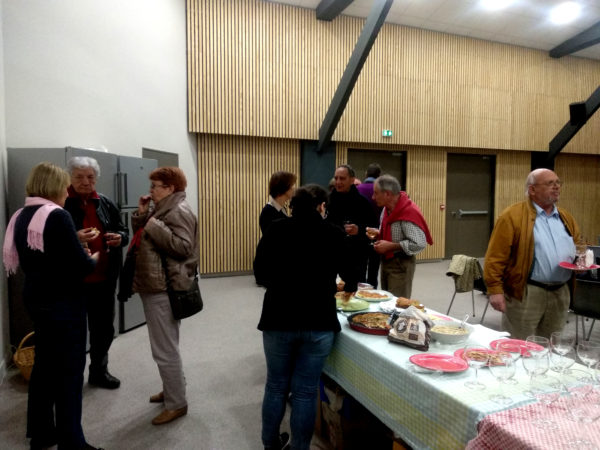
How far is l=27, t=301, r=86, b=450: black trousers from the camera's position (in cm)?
228

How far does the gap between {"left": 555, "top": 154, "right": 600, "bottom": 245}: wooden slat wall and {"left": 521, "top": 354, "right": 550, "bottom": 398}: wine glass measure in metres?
10.8

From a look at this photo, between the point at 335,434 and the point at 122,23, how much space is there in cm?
558

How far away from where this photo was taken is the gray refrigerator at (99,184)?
12.8 ft

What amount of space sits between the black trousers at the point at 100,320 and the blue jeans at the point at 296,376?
1785mm

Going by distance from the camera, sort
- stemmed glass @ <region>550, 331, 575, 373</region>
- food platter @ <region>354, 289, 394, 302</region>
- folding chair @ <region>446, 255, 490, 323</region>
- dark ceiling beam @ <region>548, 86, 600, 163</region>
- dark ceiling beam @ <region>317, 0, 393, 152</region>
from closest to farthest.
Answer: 1. stemmed glass @ <region>550, 331, 575, 373</region>
2. food platter @ <region>354, 289, 394, 302</region>
3. folding chair @ <region>446, 255, 490, 323</region>
4. dark ceiling beam @ <region>317, 0, 393, 152</region>
5. dark ceiling beam @ <region>548, 86, 600, 163</region>

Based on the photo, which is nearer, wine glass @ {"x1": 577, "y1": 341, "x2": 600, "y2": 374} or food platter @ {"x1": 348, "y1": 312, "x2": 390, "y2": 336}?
wine glass @ {"x1": 577, "y1": 341, "x2": 600, "y2": 374}

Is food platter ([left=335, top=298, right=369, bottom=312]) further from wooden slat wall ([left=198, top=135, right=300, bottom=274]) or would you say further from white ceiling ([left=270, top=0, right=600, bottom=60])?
white ceiling ([left=270, top=0, right=600, bottom=60])

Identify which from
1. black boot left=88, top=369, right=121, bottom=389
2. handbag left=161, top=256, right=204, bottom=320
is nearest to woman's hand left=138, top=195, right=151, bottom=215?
handbag left=161, top=256, right=204, bottom=320

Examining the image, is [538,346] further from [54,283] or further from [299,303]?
[54,283]

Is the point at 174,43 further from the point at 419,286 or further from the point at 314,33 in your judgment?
the point at 419,286

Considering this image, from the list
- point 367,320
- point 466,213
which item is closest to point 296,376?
point 367,320

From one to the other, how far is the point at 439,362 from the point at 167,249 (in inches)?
69.7

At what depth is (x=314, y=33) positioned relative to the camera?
26.1ft

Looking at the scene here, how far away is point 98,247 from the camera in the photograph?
3.29m
